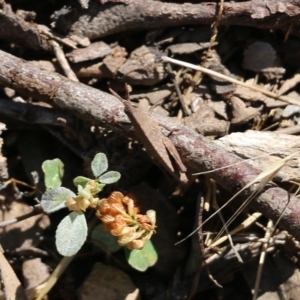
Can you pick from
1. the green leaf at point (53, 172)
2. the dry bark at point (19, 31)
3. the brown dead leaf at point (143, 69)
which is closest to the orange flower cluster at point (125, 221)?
the green leaf at point (53, 172)

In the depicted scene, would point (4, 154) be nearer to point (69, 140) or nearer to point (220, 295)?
point (69, 140)

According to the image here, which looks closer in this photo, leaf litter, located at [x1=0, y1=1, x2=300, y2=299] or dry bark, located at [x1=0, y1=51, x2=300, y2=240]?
dry bark, located at [x1=0, y1=51, x2=300, y2=240]

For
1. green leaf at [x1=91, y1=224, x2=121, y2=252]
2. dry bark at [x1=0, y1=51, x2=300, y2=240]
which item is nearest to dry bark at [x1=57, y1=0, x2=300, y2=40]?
dry bark at [x1=0, y1=51, x2=300, y2=240]

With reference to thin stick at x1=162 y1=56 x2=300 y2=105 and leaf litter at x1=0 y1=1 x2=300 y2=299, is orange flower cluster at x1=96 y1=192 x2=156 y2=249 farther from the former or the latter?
thin stick at x1=162 y1=56 x2=300 y2=105

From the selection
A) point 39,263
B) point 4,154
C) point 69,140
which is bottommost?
point 39,263

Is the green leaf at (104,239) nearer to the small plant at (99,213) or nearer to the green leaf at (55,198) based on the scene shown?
the small plant at (99,213)

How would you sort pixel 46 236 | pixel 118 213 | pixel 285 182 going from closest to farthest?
1. pixel 118 213
2. pixel 285 182
3. pixel 46 236

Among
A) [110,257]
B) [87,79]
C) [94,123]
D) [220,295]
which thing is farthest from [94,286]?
[87,79]
